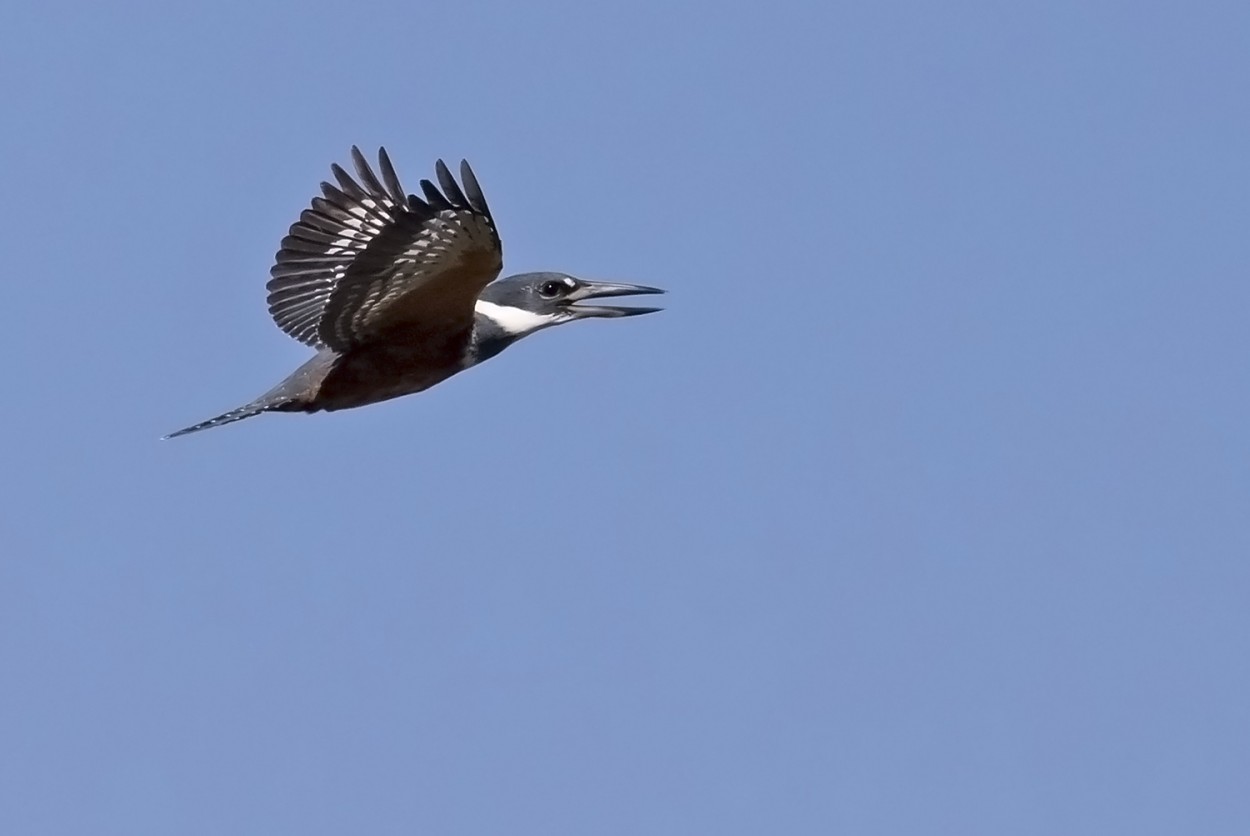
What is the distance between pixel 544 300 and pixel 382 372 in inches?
58.7

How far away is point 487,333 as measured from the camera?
15.8 m

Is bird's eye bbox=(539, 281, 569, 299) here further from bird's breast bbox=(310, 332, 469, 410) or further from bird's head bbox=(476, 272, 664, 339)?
bird's breast bbox=(310, 332, 469, 410)

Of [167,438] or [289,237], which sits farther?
[289,237]

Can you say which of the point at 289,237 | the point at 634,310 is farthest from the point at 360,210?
the point at 634,310

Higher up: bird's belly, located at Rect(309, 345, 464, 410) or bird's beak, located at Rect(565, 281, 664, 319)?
bird's beak, located at Rect(565, 281, 664, 319)

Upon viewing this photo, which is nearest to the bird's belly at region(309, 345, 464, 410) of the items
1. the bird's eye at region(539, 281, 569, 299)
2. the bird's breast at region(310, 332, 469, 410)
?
the bird's breast at region(310, 332, 469, 410)

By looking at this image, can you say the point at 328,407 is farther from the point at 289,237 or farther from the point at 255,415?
the point at 289,237

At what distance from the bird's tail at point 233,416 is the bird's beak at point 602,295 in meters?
2.48

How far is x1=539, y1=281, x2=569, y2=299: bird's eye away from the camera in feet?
53.9

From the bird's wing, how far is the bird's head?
1.80 feet

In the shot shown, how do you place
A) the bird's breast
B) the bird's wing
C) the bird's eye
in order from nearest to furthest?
the bird's wing → the bird's breast → the bird's eye

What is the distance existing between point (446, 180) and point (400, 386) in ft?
7.34

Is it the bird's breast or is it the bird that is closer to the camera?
the bird

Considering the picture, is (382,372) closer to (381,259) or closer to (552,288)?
(381,259)
